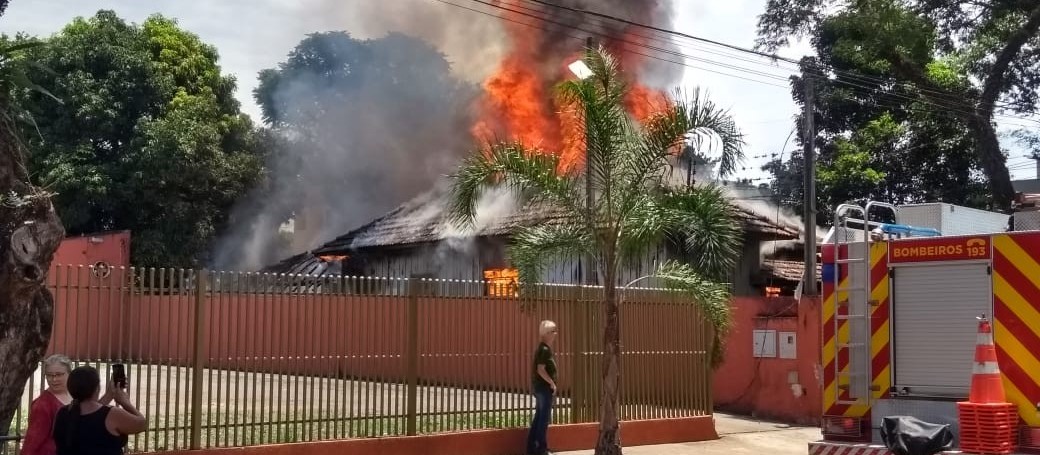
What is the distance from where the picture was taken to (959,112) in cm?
2655

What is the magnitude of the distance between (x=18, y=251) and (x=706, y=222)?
255 inches

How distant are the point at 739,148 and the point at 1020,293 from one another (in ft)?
12.8

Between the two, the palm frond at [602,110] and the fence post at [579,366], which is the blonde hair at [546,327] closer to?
the fence post at [579,366]

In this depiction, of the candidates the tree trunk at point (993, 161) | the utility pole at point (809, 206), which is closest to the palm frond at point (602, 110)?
the utility pole at point (809, 206)

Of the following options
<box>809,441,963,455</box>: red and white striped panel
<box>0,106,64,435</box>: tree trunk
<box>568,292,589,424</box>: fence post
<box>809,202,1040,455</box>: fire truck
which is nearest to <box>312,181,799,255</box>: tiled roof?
<box>568,292,589,424</box>: fence post

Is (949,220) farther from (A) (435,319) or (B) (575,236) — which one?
(A) (435,319)

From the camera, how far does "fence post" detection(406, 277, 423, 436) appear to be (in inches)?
467

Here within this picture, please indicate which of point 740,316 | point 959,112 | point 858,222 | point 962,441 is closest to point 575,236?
point 858,222

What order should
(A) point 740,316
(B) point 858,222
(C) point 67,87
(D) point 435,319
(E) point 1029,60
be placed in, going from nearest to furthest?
(B) point 858,222 → (D) point 435,319 → (A) point 740,316 → (E) point 1029,60 → (C) point 67,87

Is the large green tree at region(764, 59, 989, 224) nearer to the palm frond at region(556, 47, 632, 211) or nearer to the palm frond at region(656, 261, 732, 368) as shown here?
the palm frond at region(656, 261, 732, 368)

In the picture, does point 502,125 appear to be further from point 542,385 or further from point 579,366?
point 542,385

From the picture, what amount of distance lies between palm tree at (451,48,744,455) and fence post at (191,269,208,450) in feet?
8.63

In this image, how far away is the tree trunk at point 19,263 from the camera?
6.94m

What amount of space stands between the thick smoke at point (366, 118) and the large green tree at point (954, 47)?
4.40 metres
